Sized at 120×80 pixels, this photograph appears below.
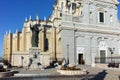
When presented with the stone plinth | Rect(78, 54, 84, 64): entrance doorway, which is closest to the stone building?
Rect(78, 54, 84, 64): entrance doorway

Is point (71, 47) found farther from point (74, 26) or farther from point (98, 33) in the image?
point (98, 33)

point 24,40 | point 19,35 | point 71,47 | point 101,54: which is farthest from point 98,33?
point 19,35

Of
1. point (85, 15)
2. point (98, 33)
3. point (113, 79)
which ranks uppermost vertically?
point (85, 15)

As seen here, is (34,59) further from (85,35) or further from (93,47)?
(93,47)

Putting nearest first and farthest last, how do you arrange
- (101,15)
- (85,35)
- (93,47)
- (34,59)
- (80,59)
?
(34,59) → (80,59) → (85,35) → (93,47) → (101,15)

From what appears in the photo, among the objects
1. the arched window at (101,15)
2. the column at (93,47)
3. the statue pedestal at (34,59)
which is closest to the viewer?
the statue pedestal at (34,59)

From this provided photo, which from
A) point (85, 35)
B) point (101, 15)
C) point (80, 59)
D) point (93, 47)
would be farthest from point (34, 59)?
point (101, 15)

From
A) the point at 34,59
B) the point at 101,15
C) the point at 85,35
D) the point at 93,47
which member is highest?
the point at 101,15

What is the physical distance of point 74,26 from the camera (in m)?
36.7

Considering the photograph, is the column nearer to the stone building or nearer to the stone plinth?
the stone building

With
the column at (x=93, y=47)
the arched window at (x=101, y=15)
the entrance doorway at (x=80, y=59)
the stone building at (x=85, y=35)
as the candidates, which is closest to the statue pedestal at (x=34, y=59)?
the stone building at (x=85, y=35)

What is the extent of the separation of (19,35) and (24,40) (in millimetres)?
4240

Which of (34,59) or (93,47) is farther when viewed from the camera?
(93,47)

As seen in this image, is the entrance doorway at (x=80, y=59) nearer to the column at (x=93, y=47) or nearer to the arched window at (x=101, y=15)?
the column at (x=93, y=47)
